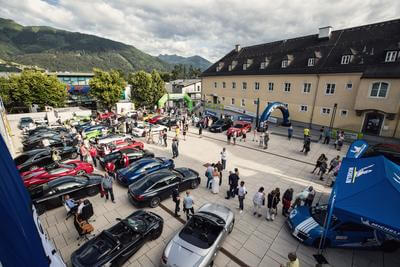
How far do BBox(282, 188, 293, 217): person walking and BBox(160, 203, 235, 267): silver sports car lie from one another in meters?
2.84

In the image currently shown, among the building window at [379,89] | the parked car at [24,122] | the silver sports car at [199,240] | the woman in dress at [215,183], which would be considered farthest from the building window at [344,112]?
the parked car at [24,122]

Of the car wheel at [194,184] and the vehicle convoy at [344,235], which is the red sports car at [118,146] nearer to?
the car wheel at [194,184]

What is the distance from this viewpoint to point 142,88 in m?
36.4

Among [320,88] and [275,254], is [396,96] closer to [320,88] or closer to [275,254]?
[320,88]

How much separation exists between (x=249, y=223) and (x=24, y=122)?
33.5 m

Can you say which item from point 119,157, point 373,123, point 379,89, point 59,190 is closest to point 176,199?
point 59,190

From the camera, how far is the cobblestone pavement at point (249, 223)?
6.38 meters

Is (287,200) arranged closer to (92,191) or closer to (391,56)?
(92,191)

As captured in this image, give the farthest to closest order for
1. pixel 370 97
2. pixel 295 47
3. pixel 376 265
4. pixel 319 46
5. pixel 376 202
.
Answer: pixel 295 47 → pixel 319 46 → pixel 370 97 → pixel 376 265 → pixel 376 202

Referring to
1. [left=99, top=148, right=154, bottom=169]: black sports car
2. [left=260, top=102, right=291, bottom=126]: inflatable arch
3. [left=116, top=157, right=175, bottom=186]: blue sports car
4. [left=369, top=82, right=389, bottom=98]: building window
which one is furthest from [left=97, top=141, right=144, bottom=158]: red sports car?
[left=369, top=82, right=389, bottom=98]: building window

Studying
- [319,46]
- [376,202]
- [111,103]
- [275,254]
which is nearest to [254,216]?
[275,254]

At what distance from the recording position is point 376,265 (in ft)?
20.3

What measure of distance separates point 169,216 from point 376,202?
7.40 meters

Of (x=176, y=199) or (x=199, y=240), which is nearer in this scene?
(x=199, y=240)
